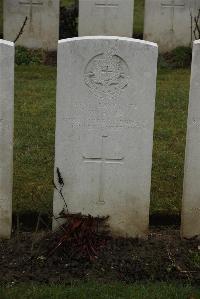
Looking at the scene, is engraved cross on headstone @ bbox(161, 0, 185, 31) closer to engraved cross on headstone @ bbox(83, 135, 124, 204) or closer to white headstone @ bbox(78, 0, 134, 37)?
white headstone @ bbox(78, 0, 134, 37)

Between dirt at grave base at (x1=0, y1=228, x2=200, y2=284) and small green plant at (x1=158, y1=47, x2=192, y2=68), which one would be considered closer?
dirt at grave base at (x1=0, y1=228, x2=200, y2=284)

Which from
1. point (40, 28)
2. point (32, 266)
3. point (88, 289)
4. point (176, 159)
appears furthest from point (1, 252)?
point (40, 28)

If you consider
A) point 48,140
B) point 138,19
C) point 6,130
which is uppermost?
point 138,19

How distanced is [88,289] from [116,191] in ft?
3.02

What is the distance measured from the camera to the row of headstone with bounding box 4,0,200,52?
12305 mm

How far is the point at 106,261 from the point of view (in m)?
5.17

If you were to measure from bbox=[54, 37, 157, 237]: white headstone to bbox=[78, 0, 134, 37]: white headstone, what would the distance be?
7.16m

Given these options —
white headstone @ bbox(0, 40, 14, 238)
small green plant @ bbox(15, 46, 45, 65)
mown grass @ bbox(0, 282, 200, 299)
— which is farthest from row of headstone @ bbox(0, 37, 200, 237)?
small green plant @ bbox(15, 46, 45, 65)

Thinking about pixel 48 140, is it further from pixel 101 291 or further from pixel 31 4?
pixel 31 4

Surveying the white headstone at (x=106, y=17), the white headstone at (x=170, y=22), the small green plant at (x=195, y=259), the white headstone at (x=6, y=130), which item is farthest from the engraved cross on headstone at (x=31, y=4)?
the small green plant at (x=195, y=259)

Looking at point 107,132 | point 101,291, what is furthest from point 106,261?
point 107,132

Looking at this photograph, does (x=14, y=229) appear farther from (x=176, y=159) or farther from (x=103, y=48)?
(x=176, y=159)

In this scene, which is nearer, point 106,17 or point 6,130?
point 6,130

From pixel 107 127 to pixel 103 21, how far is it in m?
7.35
